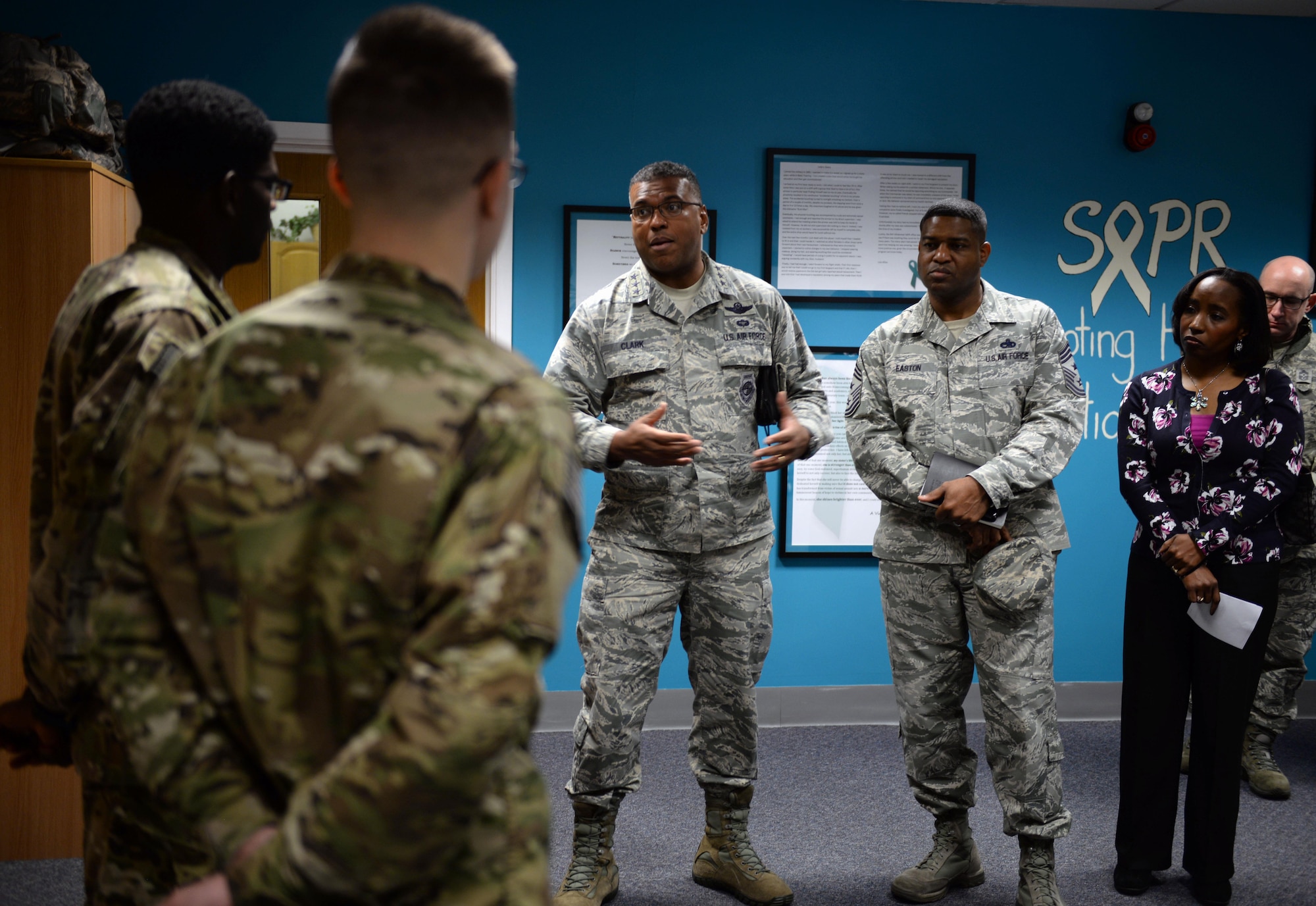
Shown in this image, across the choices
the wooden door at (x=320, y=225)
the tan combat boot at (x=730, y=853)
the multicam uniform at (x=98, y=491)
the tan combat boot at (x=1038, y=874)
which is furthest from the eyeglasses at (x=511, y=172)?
the wooden door at (x=320, y=225)

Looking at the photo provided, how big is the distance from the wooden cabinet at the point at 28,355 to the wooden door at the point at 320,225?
909mm

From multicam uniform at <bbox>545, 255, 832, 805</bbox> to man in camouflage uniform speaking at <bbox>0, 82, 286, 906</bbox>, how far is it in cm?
110

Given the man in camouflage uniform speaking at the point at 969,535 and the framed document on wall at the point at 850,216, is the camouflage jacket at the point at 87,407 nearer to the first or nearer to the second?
the man in camouflage uniform speaking at the point at 969,535

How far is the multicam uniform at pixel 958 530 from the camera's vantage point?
7.54 feet

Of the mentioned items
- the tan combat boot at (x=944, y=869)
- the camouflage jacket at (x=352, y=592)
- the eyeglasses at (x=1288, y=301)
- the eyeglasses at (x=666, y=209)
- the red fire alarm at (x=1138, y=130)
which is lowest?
the tan combat boot at (x=944, y=869)

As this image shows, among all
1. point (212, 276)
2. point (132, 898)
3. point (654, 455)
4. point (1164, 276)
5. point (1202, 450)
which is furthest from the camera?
point (1164, 276)

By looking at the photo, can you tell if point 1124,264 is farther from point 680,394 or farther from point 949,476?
point 680,394

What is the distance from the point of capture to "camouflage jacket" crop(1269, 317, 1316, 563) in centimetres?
324

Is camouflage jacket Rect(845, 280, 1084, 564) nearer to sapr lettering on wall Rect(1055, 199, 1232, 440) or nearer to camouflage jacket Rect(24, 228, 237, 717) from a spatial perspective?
sapr lettering on wall Rect(1055, 199, 1232, 440)

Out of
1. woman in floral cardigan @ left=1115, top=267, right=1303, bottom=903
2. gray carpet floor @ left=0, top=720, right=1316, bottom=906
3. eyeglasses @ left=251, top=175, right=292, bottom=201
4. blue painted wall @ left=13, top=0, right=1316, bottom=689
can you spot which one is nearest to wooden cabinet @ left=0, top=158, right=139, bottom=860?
gray carpet floor @ left=0, top=720, right=1316, bottom=906

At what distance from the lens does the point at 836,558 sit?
3.77 m

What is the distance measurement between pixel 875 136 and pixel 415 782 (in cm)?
350

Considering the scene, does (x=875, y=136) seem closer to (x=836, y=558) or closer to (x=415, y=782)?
(x=836, y=558)

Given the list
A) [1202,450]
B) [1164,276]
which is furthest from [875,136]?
[1202,450]
